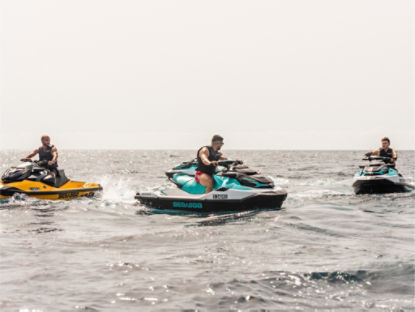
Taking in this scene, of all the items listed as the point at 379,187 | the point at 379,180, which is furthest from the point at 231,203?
the point at 379,187

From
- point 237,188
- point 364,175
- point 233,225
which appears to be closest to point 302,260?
point 233,225

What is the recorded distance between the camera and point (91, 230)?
31.9ft

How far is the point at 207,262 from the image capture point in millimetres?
6941

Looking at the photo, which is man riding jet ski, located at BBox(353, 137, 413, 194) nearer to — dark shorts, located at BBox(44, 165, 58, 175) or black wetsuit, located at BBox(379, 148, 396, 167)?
black wetsuit, located at BBox(379, 148, 396, 167)

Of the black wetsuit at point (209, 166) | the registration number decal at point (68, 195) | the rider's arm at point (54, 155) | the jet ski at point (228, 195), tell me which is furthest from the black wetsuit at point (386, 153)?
the rider's arm at point (54, 155)

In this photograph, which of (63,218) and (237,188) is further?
(237,188)

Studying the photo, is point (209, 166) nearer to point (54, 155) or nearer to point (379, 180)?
point (54, 155)

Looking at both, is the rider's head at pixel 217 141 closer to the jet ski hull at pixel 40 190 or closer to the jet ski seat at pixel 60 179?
the jet ski hull at pixel 40 190

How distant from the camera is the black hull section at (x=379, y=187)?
16.7 metres

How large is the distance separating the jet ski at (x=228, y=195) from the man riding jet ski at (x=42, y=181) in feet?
10.2

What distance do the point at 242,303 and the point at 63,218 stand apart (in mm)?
7024

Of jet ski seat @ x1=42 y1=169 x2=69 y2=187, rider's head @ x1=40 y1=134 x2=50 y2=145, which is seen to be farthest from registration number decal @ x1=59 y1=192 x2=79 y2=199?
rider's head @ x1=40 y1=134 x2=50 y2=145

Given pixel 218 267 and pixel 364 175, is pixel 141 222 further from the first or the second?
pixel 364 175

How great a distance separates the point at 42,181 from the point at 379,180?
10875 millimetres
